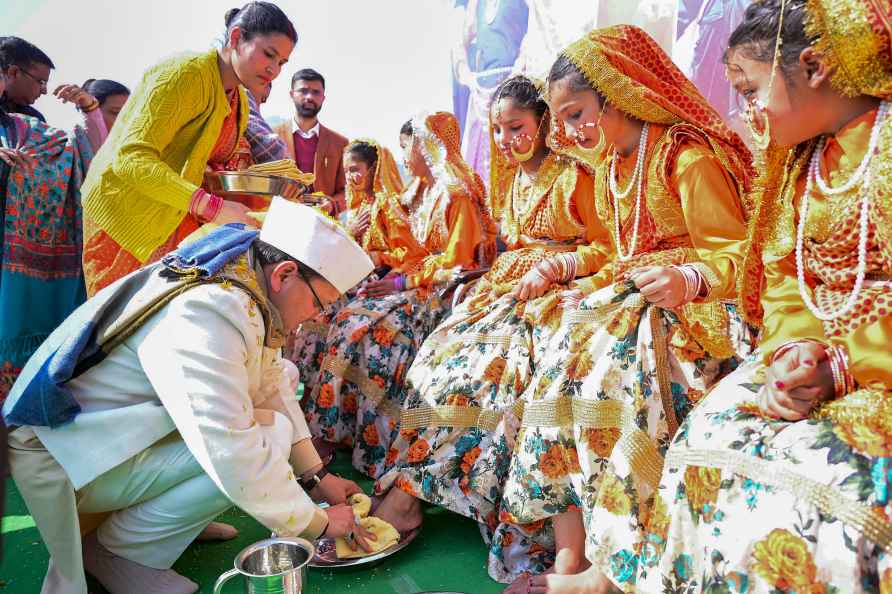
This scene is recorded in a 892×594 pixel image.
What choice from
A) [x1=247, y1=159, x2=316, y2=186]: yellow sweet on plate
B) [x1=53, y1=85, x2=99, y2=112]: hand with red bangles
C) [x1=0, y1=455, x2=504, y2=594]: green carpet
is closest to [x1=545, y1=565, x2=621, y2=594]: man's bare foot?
[x1=0, y1=455, x2=504, y2=594]: green carpet

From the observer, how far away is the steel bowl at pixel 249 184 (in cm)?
Answer: 274

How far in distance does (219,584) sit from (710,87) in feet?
9.50

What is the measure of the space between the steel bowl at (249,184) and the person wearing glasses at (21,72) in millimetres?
1537

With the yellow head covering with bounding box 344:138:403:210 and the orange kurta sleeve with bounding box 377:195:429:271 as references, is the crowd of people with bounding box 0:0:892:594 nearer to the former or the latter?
the orange kurta sleeve with bounding box 377:195:429:271

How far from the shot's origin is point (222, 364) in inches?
66.8

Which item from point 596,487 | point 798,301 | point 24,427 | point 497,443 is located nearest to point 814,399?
point 798,301

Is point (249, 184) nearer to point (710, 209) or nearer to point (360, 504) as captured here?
point (360, 504)

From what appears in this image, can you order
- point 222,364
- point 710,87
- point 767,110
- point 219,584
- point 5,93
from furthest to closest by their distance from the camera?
point 5,93 → point 710,87 → point 222,364 → point 219,584 → point 767,110

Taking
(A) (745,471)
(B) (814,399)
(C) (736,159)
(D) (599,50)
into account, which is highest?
(D) (599,50)

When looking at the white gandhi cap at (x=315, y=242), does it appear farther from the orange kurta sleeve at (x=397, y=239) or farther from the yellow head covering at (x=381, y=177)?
the yellow head covering at (x=381, y=177)

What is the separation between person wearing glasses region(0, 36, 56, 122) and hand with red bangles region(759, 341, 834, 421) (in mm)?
3922

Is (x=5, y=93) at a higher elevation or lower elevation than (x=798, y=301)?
higher

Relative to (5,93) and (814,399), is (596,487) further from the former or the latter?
(5,93)

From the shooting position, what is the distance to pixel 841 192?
1.30 meters
